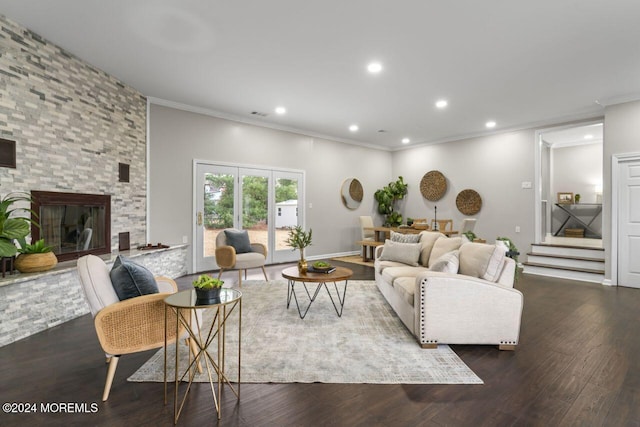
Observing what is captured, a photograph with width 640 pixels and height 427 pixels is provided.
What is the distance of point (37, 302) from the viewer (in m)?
3.14

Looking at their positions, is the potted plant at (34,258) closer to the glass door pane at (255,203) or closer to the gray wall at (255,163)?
the gray wall at (255,163)

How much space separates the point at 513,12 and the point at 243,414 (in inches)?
152

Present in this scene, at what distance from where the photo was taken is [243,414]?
1.91 meters

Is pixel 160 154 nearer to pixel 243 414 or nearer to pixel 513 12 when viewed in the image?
pixel 243 414

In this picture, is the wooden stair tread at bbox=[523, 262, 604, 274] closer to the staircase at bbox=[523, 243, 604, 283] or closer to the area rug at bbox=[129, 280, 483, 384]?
the staircase at bbox=[523, 243, 604, 283]

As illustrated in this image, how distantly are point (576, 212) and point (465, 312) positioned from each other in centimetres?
841

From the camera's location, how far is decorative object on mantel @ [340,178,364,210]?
27.2 feet

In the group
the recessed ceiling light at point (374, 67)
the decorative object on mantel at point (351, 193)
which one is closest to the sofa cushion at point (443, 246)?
the recessed ceiling light at point (374, 67)

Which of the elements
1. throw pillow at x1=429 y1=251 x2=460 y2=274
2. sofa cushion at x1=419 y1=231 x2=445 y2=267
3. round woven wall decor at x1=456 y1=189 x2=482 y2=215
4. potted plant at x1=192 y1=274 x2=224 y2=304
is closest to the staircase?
round woven wall decor at x1=456 y1=189 x2=482 y2=215

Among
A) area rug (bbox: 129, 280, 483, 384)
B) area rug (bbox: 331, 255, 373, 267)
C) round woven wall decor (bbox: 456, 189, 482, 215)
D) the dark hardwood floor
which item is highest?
round woven wall decor (bbox: 456, 189, 482, 215)

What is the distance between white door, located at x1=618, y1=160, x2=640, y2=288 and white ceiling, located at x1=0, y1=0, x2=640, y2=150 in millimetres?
1193

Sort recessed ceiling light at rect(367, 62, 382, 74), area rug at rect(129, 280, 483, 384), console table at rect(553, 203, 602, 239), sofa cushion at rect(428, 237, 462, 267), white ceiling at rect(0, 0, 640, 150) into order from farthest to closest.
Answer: console table at rect(553, 203, 602, 239) → recessed ceiling light at rect(367, 62, 382, 74) → sofa cushion at rect(428, 237, 462, 267) → white ceiling at rect(0, 0, 640, 150) → area rug at rect(129, 280, 483, 384)

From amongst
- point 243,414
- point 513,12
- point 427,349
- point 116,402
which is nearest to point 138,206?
point 116,402

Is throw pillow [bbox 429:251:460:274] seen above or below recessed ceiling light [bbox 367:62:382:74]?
below
